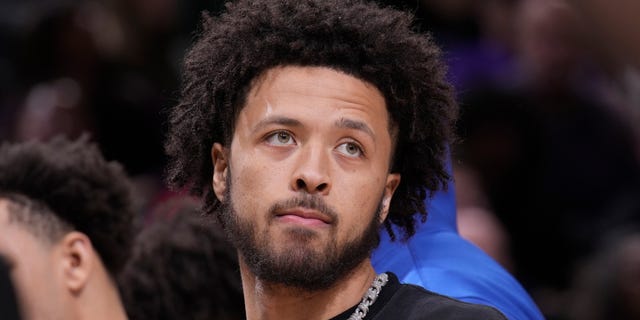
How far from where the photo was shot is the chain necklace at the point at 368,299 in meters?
2.60

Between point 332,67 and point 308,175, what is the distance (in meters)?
0.28

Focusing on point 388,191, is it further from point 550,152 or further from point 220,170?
point 550,152

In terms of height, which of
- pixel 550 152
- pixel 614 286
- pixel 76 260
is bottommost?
pixel 76 260

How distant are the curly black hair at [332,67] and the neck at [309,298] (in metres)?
0.30

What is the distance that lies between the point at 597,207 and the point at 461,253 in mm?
2024

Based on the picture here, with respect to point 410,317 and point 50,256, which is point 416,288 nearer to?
point 410,317

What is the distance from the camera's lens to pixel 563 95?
16.9 feet

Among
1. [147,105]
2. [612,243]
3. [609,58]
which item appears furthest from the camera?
[147,105]

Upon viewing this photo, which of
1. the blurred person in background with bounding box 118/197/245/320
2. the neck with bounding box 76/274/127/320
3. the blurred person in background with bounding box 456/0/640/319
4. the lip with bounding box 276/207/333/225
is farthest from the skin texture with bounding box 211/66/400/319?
the blurred person in background with bounding box 456/0/640/319

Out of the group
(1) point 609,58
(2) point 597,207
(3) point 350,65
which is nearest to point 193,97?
(3) point 350,65

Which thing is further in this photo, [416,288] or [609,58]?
Result: [416,288]

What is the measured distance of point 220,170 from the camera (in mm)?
2820

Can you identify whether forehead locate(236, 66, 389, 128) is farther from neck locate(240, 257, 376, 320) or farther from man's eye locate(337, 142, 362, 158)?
neck locate(240, 257, 376, 320)

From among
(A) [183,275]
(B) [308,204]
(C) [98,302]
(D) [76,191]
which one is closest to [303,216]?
(B) [308,204]
